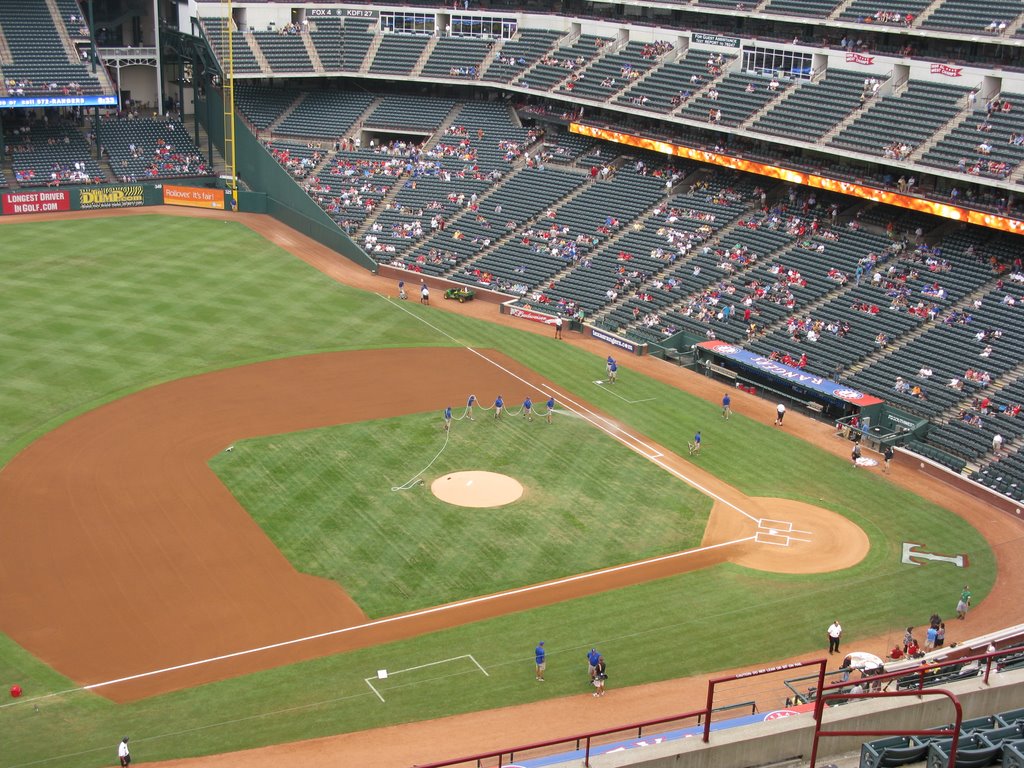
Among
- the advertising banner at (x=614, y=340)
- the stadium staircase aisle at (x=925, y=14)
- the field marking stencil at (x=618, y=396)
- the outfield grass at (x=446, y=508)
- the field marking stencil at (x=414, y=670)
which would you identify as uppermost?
the stadium staircase aisle at (x=925, y=14)

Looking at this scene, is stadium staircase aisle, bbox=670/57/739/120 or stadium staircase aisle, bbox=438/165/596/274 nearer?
stadium staircase aisle, bbox=670/57/739/120

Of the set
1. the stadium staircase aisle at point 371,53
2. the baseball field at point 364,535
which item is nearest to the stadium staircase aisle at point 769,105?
the baseball field at point 364,535

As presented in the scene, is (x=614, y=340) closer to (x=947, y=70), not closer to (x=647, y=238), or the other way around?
(x=647, y=238)

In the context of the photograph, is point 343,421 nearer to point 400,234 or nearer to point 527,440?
point 527,440

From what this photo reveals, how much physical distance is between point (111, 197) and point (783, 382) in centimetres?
4635

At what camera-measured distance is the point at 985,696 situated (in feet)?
57.7

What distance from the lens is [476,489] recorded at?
3959cm

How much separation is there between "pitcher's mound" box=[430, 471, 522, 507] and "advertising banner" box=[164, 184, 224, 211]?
41021 mm

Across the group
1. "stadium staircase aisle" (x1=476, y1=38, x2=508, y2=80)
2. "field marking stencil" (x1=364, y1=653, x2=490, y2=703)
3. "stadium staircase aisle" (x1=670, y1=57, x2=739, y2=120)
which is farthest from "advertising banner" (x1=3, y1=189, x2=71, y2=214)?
"field marking stencil" (x1=364, y1=653, x2=490, y2=703)

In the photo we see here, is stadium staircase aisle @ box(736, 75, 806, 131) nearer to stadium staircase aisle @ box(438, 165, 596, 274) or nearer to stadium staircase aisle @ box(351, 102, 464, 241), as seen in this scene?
stadium staircase aisle @ box(438, 165, 596, 274)

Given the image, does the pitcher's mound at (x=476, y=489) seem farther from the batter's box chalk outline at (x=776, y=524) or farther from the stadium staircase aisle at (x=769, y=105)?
the stadium staircase aisle at (x=769, y=105)

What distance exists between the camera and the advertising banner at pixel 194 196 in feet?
245

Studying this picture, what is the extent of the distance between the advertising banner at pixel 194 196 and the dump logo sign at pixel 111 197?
1827 mm

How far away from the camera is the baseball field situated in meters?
28.9
